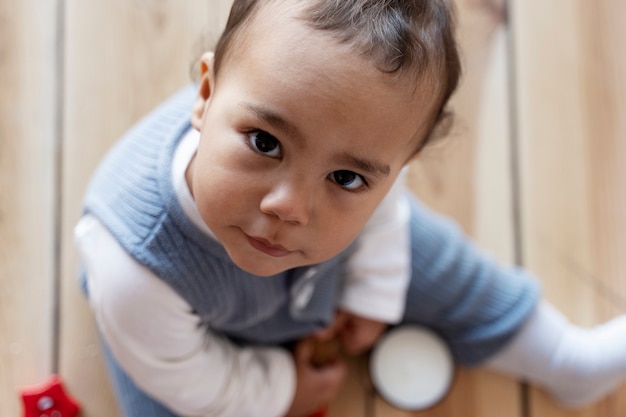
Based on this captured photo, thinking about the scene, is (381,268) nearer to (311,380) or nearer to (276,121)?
(311,380)

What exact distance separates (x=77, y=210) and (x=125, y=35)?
0.23 meters

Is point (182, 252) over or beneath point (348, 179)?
beneath

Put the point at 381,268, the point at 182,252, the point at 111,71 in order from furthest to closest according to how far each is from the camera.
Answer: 1. the point at 111,71
2. the point at 381,268
3. the point at 182,252

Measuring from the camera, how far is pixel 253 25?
0.58m

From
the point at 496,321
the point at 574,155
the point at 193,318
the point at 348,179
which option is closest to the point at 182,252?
the point at 193,318

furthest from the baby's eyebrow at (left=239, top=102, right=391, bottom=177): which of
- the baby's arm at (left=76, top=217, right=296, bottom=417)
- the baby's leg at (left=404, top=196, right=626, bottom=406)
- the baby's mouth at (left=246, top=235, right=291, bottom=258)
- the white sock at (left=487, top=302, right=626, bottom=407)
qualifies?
the white sock at (left=487, top=302, right=626, bottom=407)

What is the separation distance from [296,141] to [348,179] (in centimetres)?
6

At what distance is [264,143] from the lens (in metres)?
0.58

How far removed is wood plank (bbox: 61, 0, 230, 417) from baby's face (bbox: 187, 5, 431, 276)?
344 mm

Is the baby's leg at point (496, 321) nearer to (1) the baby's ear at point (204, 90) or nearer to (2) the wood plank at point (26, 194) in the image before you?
(1) the baby's ear at point (204, 90)

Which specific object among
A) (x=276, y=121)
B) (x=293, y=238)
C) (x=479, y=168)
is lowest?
(x=479, y=168)

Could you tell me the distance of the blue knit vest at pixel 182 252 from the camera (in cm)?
70

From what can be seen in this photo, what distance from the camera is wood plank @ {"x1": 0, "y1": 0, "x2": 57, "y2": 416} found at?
0.90 m

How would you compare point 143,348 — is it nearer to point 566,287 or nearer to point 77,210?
point 77,210
